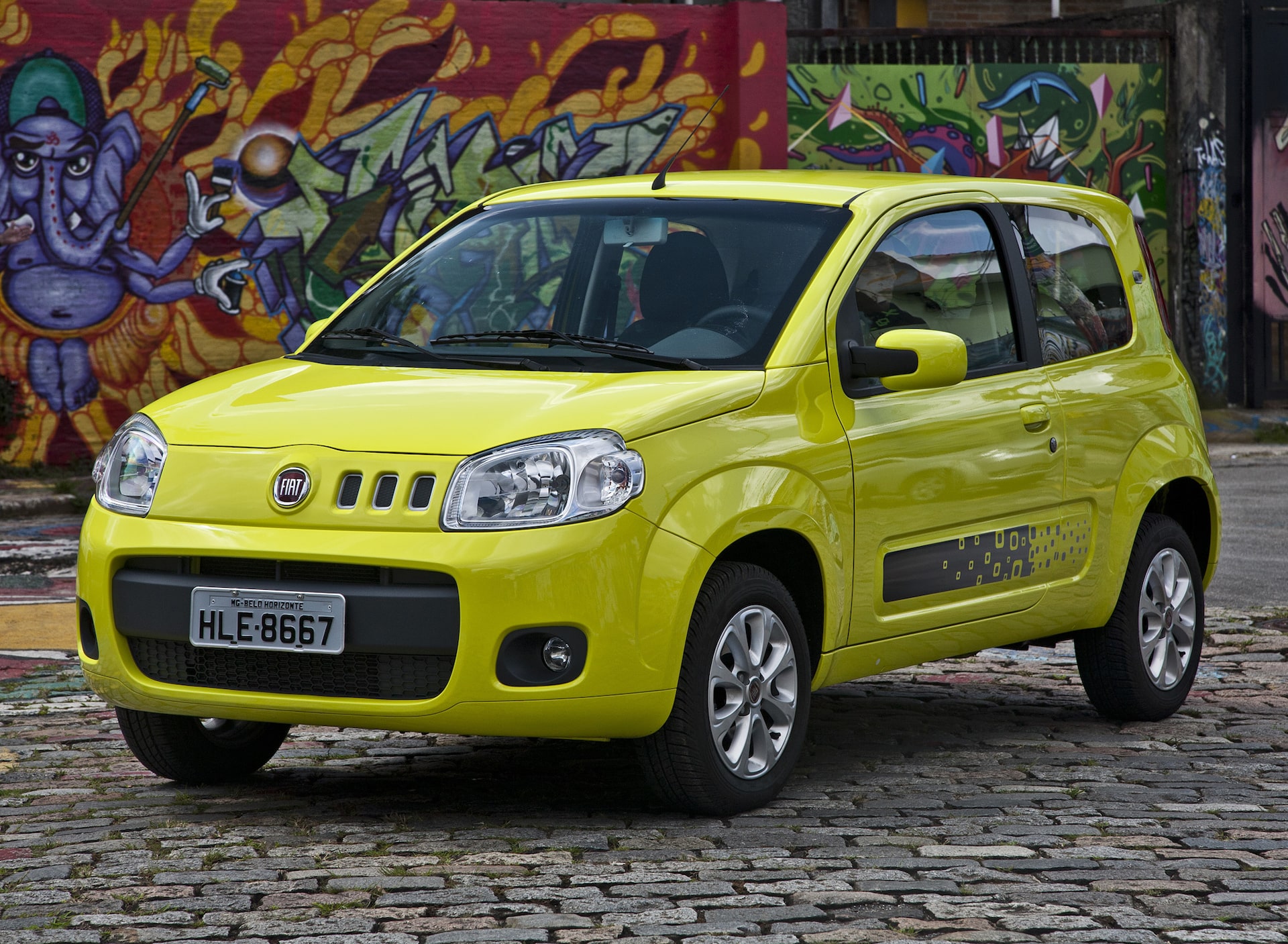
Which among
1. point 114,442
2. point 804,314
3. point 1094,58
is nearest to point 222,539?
point 114,442

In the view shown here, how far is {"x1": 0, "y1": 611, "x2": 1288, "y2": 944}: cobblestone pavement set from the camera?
4.42m

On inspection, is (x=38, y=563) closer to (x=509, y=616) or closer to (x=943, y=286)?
(x=943, y=286)

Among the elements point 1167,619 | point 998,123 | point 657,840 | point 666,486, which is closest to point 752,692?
point 657,840

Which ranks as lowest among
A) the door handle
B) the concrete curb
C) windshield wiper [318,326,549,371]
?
the concrete curb

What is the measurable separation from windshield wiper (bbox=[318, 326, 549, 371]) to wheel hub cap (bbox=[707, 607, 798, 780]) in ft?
3.12

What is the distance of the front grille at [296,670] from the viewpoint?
507cm

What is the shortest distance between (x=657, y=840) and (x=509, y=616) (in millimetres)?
741

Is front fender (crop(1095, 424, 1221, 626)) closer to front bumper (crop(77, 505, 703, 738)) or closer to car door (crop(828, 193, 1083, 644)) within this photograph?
car door (crop(828, 193, 1083, 644))

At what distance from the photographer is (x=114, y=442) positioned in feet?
18.3

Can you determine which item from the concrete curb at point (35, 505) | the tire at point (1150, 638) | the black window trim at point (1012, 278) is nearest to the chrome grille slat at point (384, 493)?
the black window trim at point (1012, 278)

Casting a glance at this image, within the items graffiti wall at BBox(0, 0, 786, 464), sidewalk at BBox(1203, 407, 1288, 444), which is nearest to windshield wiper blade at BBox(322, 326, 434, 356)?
graffiti wall at BBox(0, 0, 786, 464)

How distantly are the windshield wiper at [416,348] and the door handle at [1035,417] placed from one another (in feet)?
5.52

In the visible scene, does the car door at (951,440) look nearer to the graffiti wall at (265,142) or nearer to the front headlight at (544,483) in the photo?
the front headlight at (544,483)

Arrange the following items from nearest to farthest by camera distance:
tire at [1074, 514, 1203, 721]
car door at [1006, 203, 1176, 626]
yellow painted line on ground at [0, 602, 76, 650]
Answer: car door at [1006, 203, 1176, 626], tire at [1074, 514, 1203, 721], yellow painted line on ground at [0, 602, 76, 650]
